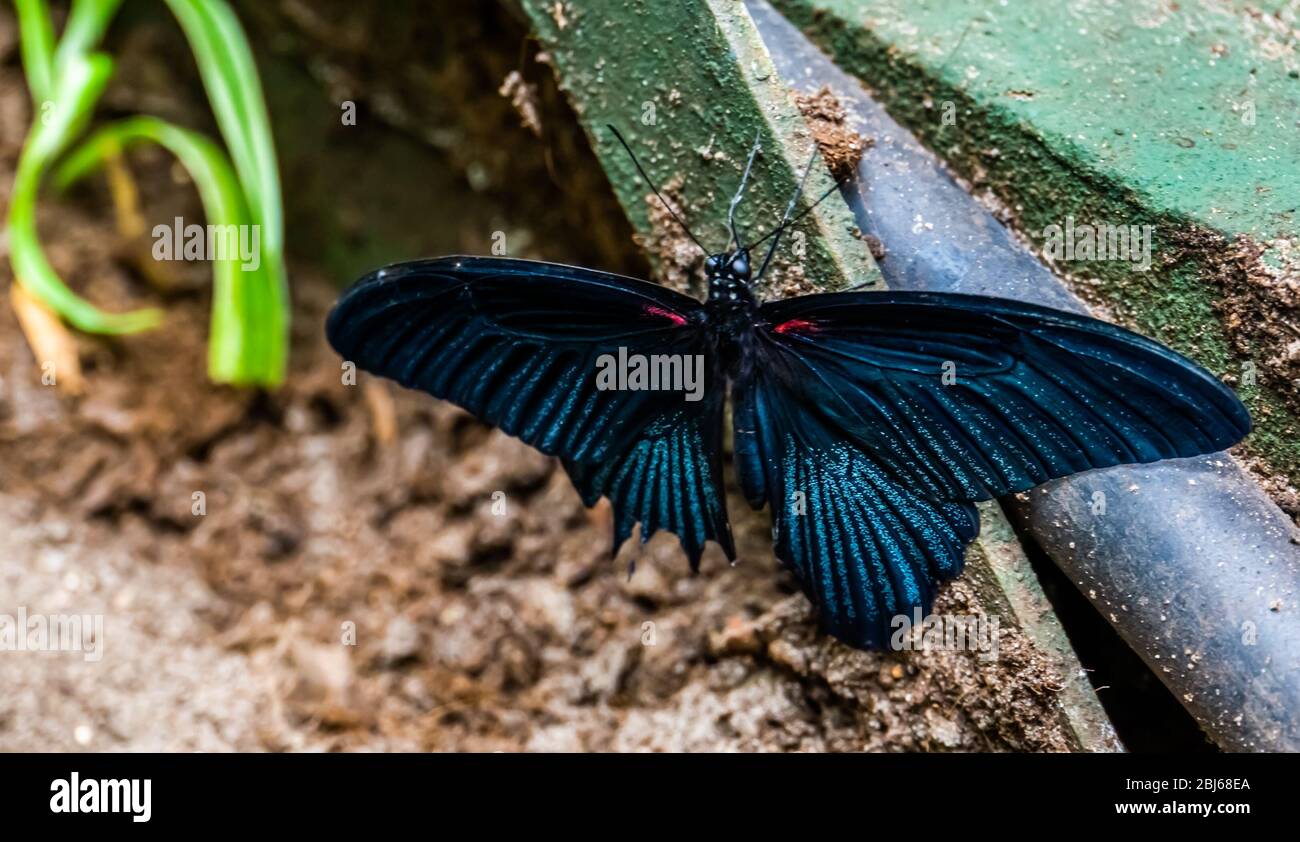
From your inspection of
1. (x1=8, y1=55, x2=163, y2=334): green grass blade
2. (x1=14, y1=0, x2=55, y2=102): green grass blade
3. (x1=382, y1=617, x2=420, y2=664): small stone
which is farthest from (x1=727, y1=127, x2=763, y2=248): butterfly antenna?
(x1=14, y1=0, x2=55, y2=102): green grass blade

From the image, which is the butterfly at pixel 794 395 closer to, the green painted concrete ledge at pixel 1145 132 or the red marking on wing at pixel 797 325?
the red marking on wing at pixel 797 325

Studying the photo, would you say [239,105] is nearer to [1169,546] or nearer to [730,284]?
[730,284]

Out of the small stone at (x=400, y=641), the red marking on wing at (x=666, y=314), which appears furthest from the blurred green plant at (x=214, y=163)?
the red marking on wing at (x=666, y=314)

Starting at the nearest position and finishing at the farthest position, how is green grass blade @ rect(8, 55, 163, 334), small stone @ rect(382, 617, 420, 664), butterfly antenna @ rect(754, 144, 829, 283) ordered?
1. butterfly antenna @ rect(754, 144, 829, 283)
2. small stone @ rect(382, 617, 420, 664)
3. green grass blade @ rect(8, 55, 163, 334)

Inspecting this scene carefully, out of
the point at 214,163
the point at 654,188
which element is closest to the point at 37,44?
the point at 214,163

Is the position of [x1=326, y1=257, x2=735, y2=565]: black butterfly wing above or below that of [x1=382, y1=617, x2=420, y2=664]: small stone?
above

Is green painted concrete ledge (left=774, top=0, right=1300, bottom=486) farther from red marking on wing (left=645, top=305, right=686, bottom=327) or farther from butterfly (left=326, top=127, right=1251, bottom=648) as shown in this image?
red marking on wing (left=645, top=305, right=686, bottom=327)
